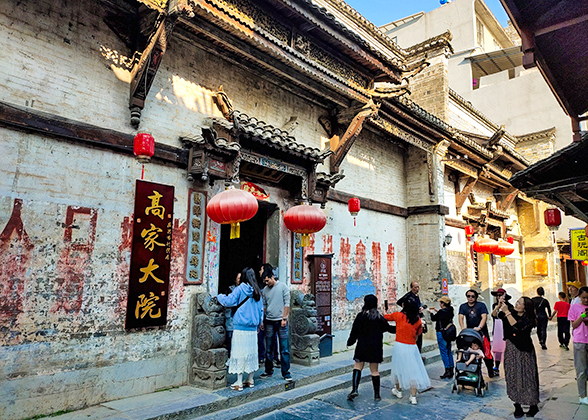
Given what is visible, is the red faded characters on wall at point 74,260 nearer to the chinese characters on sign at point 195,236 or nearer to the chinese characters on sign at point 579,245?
the chinese characters on sign at point 195,236

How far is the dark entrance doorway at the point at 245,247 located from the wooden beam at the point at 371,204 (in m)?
1.87

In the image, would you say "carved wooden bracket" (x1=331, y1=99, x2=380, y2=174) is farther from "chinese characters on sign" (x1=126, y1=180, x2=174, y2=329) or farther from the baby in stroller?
the baby in stroller

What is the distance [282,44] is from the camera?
285 inches

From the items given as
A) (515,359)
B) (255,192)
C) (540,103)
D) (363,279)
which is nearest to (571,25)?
(515,359)

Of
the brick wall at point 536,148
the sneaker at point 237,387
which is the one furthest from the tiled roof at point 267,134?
the brick wall at point 536,148

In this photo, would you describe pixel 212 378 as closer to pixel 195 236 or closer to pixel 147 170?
pixel 195 236

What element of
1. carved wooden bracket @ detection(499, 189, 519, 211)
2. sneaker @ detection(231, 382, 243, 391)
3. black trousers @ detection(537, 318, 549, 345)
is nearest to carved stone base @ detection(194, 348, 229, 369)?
sneaker @ detection(231, 382, 243, 391)

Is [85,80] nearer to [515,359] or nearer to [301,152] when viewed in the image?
[301,152]

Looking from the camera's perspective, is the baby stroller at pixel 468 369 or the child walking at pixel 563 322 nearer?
the baby stroller at pixel 468 369

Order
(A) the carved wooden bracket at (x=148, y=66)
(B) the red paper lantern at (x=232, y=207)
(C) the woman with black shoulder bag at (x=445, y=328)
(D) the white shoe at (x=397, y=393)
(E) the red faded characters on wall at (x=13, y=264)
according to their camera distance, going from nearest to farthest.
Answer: (E) the red faded characters on wall at (x=13, y=264) < (A) the carved wooden bracket at (x=148, y=66) < (B) the red paper lantern at (x=232, y=207) < (D) the white shoe at (x=397, y=393) < (C) the woman with black shoulder bag at (x=445, y=328)

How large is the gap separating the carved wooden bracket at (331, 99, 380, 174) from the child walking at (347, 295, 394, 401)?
4585mm

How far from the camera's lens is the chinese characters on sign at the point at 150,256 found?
19.8ft

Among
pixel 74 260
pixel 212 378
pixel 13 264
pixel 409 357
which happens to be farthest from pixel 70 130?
pixel 409 357

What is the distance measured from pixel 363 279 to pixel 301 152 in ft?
13.9
